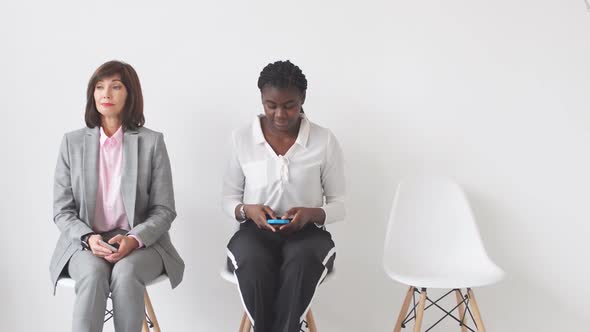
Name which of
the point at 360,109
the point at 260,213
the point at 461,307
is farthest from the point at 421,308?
the point at 360,109

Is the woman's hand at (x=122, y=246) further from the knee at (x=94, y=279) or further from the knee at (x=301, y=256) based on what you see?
the knee at (x=301, y=256)

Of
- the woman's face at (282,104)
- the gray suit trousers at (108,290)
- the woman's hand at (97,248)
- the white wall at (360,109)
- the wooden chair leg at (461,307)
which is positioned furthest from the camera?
the white wall at (360,109)

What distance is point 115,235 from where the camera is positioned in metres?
2.07

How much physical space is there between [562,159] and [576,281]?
17.7 inches

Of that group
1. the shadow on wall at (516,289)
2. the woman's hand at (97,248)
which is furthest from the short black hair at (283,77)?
the shadow on wall at (516,289)

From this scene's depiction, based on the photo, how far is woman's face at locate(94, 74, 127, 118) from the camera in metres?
2.07

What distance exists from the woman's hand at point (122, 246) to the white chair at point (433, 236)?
2.62ft

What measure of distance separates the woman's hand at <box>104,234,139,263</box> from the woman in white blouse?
283mm

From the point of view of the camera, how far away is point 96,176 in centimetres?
206

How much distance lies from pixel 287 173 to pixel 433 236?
0.59 metres

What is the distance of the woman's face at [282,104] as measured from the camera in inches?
80.2

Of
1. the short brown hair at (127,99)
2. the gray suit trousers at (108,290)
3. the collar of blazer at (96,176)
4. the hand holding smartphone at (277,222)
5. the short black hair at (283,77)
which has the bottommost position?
the gray suit trousers at (108,290)

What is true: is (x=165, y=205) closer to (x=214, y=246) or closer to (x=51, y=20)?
(x=214, y=246)

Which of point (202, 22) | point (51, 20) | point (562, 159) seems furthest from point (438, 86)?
point (51, 20)
